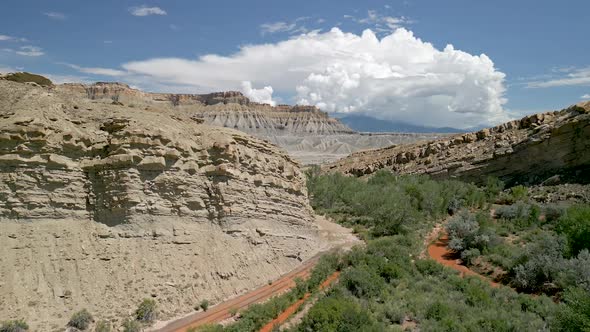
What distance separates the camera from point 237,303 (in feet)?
53.9

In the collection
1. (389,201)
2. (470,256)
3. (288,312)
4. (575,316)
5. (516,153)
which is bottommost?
(288,312)

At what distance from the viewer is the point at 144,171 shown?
16.1 meters

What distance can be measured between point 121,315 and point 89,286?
1.38 meters

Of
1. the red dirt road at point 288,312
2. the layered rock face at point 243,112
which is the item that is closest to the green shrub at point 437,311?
the red dirt road at point 288,312

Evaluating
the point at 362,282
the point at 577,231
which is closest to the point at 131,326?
the point at 362,282

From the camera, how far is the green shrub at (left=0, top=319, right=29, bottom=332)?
11.8 m

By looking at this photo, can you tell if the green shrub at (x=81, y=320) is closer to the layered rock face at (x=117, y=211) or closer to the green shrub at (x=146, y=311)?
the layered rock face at (x=117, y=211)

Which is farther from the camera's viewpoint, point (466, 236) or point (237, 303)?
point (466, 236)

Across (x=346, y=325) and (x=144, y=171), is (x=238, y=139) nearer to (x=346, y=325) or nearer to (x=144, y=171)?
(x=144, y=171)

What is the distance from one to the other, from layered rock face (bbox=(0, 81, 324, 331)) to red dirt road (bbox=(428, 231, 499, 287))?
1004cm

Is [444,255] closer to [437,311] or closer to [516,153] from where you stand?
[437,311]

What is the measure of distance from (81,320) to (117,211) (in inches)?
154

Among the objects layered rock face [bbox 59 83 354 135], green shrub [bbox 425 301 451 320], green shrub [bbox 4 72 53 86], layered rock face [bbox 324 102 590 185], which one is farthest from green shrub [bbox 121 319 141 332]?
layered rock face [bbox 59 83 354 135]

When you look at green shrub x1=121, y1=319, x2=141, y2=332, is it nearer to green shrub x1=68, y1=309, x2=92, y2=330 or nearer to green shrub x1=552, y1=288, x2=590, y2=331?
green shrub x1=68, y1=309, x2=92, y2=330
